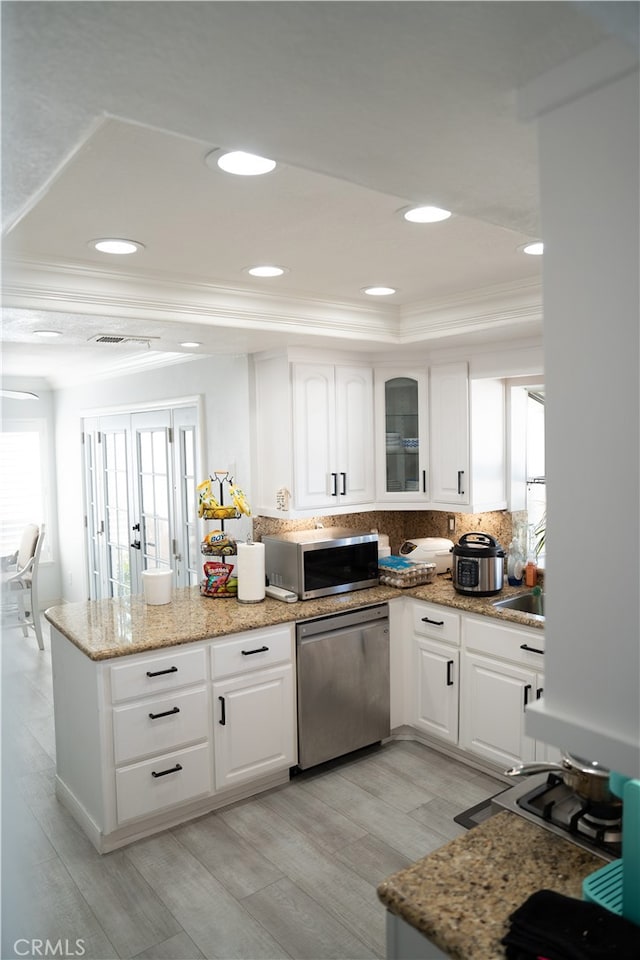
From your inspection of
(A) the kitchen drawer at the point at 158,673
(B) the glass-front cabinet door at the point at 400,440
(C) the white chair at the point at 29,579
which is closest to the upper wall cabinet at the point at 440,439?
(B) the glass-front cabinet door at the point at 400,440

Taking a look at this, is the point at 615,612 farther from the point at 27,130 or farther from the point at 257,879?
the point at 257,879

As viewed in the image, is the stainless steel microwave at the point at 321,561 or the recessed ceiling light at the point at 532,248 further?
the stainless steel microwave at the point at 321,561

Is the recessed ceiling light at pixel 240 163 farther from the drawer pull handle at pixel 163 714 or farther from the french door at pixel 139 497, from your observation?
the french door at pixel 139 497

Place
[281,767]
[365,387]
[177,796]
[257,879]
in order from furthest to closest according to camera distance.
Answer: [365,387] → [281,767] → [177,796] → [257,879]

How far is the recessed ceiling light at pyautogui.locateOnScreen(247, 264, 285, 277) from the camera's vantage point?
2.73 m

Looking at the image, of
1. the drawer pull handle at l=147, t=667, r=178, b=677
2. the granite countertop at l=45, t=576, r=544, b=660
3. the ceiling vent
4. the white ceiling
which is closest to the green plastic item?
the white ceiling

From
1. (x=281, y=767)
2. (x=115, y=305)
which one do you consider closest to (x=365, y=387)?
(x=115, y=305)

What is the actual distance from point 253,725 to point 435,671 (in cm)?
104

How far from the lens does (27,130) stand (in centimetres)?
107

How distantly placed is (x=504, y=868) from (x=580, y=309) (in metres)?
1.17

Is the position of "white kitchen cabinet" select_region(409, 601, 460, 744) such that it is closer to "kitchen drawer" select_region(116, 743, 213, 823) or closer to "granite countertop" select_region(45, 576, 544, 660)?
"granite countertop" select_region(45, 576, 544, 660)

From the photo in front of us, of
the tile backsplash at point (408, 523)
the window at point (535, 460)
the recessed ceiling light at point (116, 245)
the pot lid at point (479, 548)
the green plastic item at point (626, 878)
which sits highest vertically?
the recessed ceiling light at point (116, 245)

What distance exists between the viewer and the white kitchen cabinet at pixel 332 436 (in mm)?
3744

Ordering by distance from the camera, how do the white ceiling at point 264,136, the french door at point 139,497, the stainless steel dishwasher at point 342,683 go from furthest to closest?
the french door at point 139,497 → the stainless steel dishwasher at point 342,683 → the white ceiling at point 264,136
